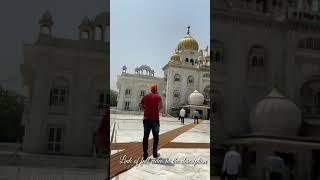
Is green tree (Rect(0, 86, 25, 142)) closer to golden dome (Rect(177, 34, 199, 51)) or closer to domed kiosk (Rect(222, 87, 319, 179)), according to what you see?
golden dome (Rect(177, 34, 199, 51))

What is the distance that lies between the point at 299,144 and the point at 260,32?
1.06 meters

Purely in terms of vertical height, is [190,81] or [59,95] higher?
[190,81]

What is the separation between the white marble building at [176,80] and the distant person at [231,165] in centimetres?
52

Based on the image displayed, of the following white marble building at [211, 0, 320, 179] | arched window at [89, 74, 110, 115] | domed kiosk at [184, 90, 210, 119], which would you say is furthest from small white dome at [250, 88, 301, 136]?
arched window at [89, 74, 110, 115]

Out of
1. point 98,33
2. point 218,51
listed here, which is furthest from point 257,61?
point 98,33

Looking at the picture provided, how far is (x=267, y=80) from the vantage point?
3832mm

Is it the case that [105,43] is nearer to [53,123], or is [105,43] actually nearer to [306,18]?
[53,123]

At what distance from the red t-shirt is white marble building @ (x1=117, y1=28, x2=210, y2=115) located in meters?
0.07

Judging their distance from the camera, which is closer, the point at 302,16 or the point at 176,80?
the point at 176,80

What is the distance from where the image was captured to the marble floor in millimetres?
3301

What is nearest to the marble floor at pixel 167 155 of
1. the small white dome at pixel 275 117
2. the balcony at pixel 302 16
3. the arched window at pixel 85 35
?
the small white dome at pixel 275 117

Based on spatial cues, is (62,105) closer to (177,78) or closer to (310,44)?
(177,78)

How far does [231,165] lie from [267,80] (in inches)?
33.2

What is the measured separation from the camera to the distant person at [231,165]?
361 centimetres
